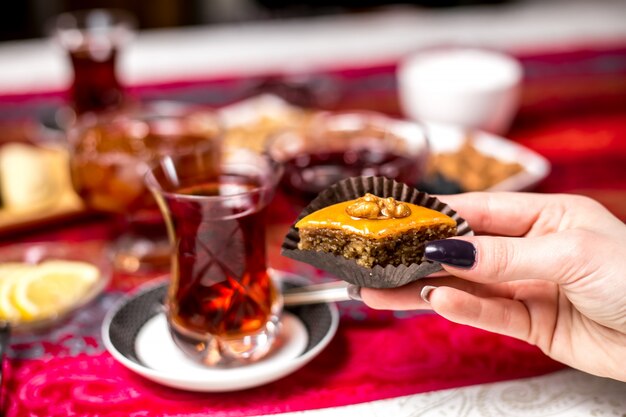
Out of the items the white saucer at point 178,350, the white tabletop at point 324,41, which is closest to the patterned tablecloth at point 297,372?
the white saucer at point 178,350

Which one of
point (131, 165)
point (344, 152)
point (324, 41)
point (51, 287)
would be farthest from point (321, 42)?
point (51, 287)

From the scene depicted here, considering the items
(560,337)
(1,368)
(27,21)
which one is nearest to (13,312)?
(1,368)

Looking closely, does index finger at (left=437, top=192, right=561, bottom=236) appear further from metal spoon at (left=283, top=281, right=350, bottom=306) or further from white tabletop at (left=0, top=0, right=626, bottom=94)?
white tabletop at (left=0, top=0, right=626, bottom=94)

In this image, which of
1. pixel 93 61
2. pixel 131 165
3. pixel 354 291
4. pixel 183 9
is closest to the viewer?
pixel 354 291

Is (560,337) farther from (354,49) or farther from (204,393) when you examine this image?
(354,49)

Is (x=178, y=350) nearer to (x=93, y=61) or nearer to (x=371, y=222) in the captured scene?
(x=371, y=222)

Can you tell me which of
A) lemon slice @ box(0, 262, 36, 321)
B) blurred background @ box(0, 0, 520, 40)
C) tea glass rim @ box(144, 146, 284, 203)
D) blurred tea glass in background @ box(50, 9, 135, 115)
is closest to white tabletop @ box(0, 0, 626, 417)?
blurred tea glass in background @ box(50, 9, 135, 115)

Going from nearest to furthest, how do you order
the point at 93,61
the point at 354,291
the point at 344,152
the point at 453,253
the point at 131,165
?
the point at 453,253 < the point at 354,291 < the point at 131,165 < the point at 344,152 < the point at 93,61
